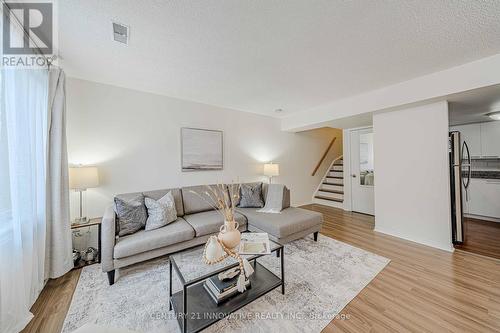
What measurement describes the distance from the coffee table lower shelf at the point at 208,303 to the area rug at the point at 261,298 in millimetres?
171

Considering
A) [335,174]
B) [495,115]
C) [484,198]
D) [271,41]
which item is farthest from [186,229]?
[484,198]

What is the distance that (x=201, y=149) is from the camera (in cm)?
355

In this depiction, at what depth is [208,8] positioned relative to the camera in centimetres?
142

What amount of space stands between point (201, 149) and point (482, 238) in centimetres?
486

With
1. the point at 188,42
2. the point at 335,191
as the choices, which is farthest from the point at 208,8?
the point at 335,191

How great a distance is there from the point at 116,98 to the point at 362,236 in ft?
14.6

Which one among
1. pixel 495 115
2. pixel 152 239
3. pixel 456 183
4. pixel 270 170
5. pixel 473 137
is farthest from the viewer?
pixel 270 170

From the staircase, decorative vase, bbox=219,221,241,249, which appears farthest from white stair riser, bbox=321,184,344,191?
decorative vase, bbox=219,221,241,249

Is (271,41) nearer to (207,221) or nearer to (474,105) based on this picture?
(207,221)

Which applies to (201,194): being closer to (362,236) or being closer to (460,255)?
(362,236)

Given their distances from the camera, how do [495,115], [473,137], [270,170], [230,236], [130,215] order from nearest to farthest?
[230,236] → [130,215] → [495,115] → [473,137] → [270,170]

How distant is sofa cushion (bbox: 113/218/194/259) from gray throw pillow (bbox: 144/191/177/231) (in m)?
A: 0.07

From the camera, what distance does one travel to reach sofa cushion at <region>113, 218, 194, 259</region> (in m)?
1.96

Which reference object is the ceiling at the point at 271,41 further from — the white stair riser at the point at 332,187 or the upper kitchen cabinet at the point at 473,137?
the white stair riser at the point at 332,187
